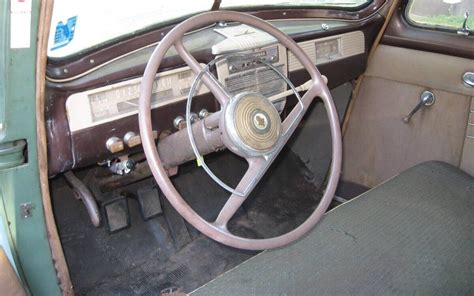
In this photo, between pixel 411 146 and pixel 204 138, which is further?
pixel 411 146

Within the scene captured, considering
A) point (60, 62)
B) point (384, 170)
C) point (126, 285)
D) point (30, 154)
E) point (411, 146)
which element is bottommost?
Answer: point (126, 285)

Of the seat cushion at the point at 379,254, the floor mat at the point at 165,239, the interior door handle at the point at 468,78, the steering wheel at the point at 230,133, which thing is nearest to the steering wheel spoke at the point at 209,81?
the steering wheel at the point at 230,133

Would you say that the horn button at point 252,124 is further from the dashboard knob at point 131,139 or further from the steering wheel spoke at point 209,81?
the dashboard knob at point 131,139

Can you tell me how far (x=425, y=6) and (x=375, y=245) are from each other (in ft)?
4.68

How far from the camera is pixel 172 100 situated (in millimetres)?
1820

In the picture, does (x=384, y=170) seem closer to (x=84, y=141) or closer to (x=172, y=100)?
(x=172, y=100)

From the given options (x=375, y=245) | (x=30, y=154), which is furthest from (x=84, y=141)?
(x=375, y=245)

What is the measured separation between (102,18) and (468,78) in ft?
5.49

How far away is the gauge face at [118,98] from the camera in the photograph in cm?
157

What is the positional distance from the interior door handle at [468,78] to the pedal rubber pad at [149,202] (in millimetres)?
1540

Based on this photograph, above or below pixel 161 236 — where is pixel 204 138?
above

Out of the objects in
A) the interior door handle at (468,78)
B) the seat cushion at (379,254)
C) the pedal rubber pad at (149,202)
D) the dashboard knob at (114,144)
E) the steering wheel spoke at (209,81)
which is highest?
the steering wheel spoke at (209,81)

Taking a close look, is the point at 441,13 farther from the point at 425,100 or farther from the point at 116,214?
the point at 116,214

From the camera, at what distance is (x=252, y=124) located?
4.78ft
